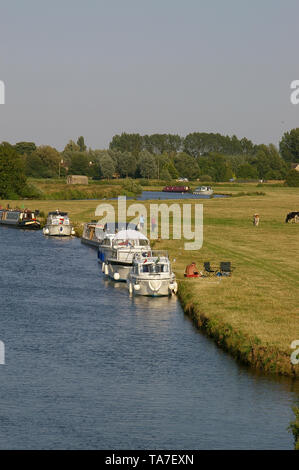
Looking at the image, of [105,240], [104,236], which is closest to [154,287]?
[105,240]

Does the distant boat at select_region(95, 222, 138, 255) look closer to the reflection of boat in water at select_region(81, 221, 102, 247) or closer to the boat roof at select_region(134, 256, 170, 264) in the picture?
the reflection of boat in water at select_region(81, 221, 102, 247)

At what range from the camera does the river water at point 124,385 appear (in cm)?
3247

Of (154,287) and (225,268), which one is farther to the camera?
(225,268)

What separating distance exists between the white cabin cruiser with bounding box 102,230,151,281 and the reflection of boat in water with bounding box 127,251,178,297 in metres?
4.95

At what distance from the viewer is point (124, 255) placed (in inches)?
2719

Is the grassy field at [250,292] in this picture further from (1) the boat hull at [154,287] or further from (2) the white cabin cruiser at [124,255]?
(2) the white cabin cruiser at [124,255]

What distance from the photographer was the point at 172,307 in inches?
2244

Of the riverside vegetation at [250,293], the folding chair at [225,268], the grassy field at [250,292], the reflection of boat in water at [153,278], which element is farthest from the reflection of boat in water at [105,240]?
the reflection of boat in water at [153,278]

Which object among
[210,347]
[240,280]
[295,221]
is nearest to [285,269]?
[240,280]

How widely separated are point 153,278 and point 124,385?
2108 centimetres

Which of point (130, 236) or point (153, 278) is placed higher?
point (130, 236)

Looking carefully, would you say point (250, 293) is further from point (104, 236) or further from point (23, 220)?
point (23, 220)

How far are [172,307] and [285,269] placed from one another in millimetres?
15617
